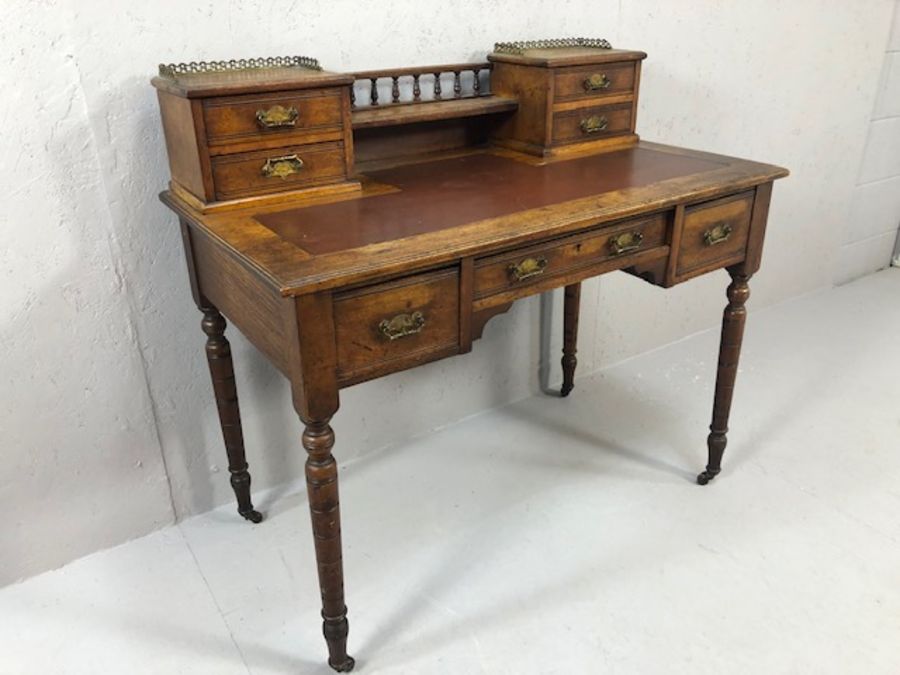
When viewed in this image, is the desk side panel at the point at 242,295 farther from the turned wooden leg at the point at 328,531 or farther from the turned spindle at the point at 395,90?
the turned spindle at the point at 395,90

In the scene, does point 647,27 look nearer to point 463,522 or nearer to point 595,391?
point 595,391

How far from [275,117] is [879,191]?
3.18m

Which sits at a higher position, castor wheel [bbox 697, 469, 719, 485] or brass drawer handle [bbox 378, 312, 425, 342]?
brass drawer handle [bbox 378, 312, 425, 342]

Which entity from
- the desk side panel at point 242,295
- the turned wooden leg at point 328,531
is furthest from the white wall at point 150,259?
the turned wooden leg at point 328,531

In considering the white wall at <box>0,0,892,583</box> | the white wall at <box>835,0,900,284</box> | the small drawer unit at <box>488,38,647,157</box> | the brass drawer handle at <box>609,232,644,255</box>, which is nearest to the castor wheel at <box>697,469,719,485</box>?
the white wall at <box>0,0,892,583</box>

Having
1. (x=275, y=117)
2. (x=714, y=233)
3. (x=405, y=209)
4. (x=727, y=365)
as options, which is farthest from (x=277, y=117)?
(x=727, y=365)

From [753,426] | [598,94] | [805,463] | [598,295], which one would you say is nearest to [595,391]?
[598,295]

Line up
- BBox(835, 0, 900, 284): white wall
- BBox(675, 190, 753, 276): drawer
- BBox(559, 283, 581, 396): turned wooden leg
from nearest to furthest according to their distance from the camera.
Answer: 1. BBox(675, 190, 753, 276): drawer
2. BBox(559, 283, 581, 396): turned wooden leg
3. BBox(835, 0, 900, 284): white wall

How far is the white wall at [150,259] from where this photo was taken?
1.65 m

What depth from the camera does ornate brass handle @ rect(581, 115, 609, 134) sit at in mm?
2059

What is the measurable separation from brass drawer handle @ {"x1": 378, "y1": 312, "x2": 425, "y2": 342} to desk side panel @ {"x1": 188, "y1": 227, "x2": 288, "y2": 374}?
0.61ft

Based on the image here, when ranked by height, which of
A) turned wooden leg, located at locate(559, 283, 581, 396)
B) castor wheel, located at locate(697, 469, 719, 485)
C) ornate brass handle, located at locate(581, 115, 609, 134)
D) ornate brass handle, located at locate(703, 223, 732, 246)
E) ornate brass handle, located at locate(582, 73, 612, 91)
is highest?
ornate brass handle, located at locate(582, 73, 612, 91)

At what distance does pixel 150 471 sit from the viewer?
80.4 inches

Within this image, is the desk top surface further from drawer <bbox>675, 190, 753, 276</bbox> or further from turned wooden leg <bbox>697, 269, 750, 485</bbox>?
turned wooden leg <bbox>697, 269, 750, 485</bbox>
